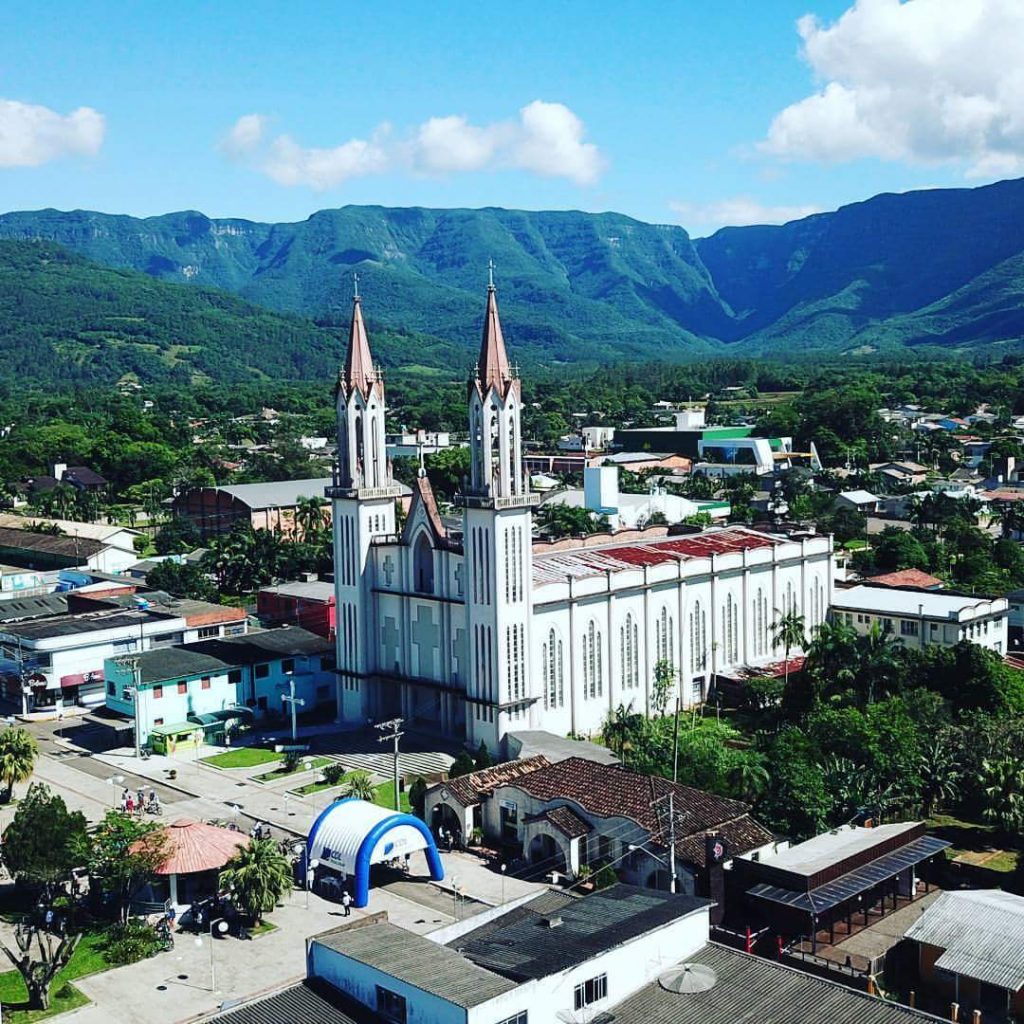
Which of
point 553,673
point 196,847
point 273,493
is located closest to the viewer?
point 196,847

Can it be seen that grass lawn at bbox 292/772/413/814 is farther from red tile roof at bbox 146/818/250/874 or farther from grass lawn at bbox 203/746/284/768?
red tile roof at bbox 146/818/250/874

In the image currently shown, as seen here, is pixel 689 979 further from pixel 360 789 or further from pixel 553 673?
pixel 553 673

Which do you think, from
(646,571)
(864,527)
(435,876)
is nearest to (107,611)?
(646,571)

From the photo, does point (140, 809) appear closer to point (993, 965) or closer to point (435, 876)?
point (435, 876)

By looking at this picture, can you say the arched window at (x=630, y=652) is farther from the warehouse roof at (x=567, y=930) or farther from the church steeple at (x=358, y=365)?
the warehouse roof at (x=567, y=930)

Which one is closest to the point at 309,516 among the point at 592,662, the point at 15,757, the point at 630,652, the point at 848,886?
the point at 630,652

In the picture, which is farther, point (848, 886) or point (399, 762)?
point (399, 762)

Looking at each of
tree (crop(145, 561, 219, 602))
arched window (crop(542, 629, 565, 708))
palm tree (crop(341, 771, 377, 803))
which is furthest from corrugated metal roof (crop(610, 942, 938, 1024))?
tree (crop(145, 561, 219, 602))
